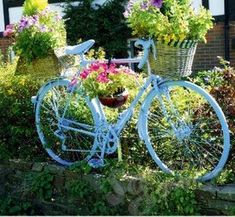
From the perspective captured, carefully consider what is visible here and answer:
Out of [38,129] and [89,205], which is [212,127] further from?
[38,129]

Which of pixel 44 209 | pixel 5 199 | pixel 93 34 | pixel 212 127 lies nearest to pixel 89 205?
pixel 44 209

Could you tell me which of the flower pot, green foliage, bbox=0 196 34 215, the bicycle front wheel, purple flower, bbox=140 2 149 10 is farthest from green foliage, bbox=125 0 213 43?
green foliage, bbox=0 196 34 215

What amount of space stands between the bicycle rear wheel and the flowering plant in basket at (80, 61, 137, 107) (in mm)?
317

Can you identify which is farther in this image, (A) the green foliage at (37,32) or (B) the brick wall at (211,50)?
(B) the brick wall at (211,50)

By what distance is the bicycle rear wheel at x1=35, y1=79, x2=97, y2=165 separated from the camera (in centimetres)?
502

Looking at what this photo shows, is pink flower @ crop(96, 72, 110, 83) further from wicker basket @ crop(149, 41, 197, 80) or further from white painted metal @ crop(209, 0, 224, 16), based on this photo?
white painted metal @ crop(209, 0, 224, 16)

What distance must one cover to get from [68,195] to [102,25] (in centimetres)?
646

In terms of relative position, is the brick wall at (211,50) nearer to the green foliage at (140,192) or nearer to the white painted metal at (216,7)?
the white painted metal at (216,7)

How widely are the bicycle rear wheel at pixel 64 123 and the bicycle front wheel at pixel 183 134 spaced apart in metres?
0.58

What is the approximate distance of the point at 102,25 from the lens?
10.9 metres

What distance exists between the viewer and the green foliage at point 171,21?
419cm

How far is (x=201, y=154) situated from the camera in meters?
4.40

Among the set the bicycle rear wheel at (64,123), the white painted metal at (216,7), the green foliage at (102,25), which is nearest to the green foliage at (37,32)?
the bicycle rear wheel at (64,123)

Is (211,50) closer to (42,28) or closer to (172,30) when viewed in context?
(42,28)
